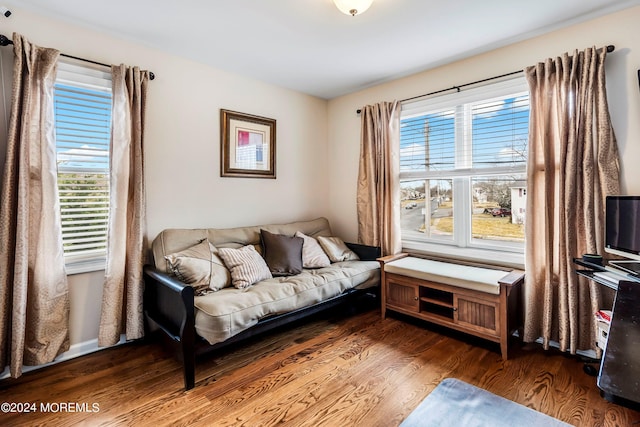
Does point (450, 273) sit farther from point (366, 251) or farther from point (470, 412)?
point (470, 412)

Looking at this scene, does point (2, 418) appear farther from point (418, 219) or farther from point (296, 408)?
point (418, 219)

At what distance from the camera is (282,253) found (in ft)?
9.70

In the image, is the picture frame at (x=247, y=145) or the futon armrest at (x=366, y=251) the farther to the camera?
the futon armrest at (x=366, y=251)

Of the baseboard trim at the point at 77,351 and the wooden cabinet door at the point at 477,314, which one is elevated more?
the wooden cabinet door at the point at 477,314

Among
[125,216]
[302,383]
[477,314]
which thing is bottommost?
[302,383]

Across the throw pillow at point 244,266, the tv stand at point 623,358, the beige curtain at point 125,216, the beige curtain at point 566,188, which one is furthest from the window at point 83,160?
the beige curtain at point 566,188

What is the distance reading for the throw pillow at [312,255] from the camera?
313 centimetres

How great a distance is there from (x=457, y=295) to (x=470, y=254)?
23.0 inches

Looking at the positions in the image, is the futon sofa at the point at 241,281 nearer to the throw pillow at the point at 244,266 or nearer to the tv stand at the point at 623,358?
the throw pillow at the point at 244,266

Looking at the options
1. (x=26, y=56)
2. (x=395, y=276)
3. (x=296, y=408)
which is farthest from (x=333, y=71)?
(x=296, y=408)

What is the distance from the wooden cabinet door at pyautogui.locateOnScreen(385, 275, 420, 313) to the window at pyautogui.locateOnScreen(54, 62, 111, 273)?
8.07 feet

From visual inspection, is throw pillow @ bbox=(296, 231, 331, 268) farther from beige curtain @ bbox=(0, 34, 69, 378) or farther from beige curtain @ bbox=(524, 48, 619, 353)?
beige curtain @ bbox=(0, 34, 69, 378)

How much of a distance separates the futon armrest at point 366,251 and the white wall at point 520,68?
0.35 metres

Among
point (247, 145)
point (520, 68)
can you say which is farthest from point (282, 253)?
point (520, 68)
